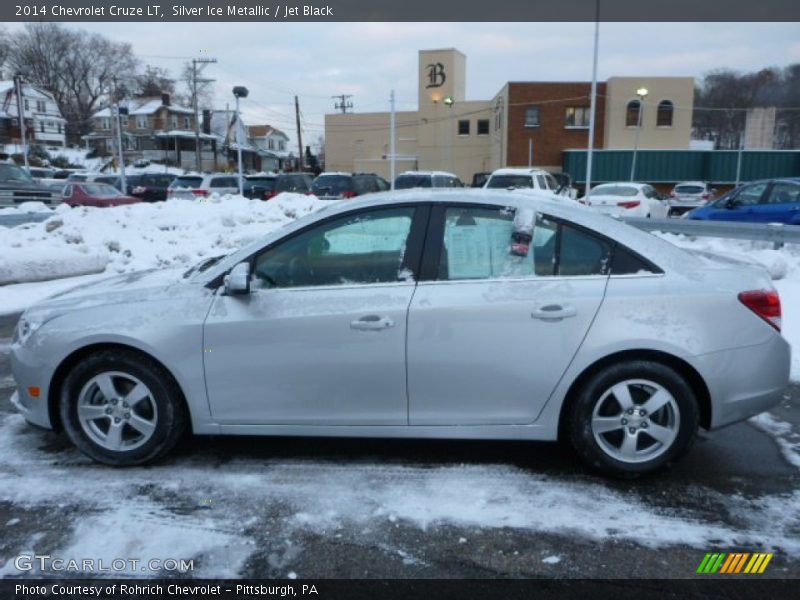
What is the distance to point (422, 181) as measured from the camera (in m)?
19.4

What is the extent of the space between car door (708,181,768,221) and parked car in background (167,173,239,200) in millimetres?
18298

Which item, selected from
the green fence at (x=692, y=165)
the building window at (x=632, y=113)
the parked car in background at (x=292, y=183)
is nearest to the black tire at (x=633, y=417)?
the parked car in background at (x=292, y=183)

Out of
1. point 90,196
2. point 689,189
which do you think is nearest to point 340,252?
point 90,196

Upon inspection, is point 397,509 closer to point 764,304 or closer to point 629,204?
point 764,304

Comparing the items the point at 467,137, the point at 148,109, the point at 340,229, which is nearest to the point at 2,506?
the point at 340,229

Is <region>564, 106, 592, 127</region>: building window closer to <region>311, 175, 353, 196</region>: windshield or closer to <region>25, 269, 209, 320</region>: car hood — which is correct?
<region>311, 175, 353, 196</region>: windshield

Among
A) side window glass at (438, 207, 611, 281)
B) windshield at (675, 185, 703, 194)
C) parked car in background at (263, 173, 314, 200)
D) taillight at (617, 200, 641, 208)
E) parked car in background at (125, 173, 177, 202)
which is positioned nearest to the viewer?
side window glass at (438, 207, 611, 281)

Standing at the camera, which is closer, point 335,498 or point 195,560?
point 195,560

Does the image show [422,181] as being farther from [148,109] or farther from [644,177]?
[148,109]

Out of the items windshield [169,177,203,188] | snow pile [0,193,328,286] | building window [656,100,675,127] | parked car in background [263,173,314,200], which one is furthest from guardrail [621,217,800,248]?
building window [656,100,675,127]

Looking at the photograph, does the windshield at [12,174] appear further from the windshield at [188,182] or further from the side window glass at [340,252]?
the side window glass at [340,252]

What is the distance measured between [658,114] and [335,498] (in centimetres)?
4479

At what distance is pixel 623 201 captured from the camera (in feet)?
60.2

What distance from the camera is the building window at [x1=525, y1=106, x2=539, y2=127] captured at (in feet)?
139
